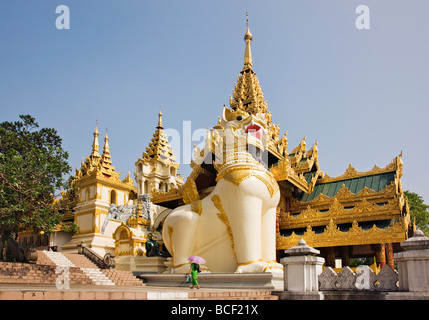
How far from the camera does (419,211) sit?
96.9ft

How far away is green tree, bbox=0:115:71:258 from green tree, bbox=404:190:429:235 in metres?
22.5

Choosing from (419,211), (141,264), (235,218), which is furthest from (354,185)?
(419,211)

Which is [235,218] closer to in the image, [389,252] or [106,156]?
[389,252]

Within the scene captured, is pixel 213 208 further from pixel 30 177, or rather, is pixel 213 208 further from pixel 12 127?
pixel 12 127

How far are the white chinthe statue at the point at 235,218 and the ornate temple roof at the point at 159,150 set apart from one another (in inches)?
1020

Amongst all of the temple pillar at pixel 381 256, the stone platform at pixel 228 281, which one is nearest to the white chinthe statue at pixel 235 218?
the stone platform at pixel 228 281

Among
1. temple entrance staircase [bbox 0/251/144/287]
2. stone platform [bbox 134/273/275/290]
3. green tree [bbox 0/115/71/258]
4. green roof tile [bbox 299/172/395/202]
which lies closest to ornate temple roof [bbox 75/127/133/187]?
green tree [bbox 0/115/71/258]

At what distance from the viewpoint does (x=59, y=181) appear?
62.1 ft

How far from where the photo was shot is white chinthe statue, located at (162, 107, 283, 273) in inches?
481

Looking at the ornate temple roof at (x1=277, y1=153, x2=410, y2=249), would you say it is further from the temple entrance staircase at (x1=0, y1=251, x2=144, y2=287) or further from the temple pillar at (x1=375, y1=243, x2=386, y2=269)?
the temple entrance staircase at (x1=0, y1=251, x2=144, y2=287)

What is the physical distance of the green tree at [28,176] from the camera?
17.0m

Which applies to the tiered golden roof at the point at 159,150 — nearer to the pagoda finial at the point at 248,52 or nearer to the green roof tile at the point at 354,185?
the pagoda finial at the point at 248,52

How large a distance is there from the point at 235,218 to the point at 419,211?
871 inches

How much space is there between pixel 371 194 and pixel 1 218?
1439 cm
